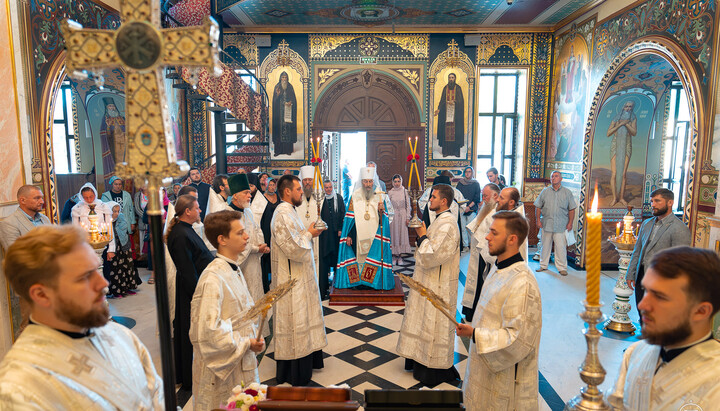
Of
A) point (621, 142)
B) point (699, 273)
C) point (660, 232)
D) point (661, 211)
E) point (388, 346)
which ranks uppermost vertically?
point (621, 142)

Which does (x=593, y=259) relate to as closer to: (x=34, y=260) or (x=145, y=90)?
(x=145, y=90)

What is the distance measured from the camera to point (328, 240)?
22.2 ft

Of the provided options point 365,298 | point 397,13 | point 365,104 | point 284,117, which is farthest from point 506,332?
point 284,117

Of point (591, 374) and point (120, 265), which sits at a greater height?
point (591, 374)

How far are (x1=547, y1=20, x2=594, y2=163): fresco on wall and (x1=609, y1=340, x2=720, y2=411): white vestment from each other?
26.2 feet

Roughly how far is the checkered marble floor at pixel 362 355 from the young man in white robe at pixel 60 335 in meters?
2.82

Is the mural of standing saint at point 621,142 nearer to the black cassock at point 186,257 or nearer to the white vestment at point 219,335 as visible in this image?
the black cassock at point 186,257

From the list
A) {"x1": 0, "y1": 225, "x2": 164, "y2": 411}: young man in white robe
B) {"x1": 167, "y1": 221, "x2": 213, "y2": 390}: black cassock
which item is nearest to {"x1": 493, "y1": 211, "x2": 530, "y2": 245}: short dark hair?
{"x1": 0, "y1": 225, "x2": 164, "y2": 411}: young man in white robe

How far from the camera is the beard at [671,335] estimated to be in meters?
1.42

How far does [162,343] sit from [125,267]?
20.9 ft

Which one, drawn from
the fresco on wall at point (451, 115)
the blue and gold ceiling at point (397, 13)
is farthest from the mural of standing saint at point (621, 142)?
the fresco on wall at point (451, 115)

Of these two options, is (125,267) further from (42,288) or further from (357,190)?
(42,288)

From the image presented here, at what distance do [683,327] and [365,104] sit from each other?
9.88 metres

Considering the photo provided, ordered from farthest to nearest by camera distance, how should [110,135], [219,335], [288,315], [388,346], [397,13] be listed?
[110,135] < [397,13] < [388,346] < [288,315] < [219,335]
